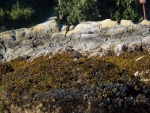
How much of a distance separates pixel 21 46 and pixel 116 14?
75.6ft

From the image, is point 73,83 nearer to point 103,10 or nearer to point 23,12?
point 103,10

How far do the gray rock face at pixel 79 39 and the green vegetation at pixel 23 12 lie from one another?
973 inches

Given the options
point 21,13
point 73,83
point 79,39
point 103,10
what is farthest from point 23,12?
point 73,83

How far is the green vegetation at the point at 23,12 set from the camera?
139 feet

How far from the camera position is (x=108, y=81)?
8.91 m

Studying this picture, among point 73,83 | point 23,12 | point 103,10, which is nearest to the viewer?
point 73,83

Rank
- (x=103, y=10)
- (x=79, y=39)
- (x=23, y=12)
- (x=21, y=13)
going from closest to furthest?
(x=79, y=39)
(x=103, y=10)
(x=21, y=13)
(x=23, y=12)

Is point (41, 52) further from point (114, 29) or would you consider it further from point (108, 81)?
point (108, 81)

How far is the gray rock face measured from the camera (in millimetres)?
12539

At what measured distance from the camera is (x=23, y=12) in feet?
141

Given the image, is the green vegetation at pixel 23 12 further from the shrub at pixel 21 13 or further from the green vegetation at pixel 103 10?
the green vegetation at pixel 103 10

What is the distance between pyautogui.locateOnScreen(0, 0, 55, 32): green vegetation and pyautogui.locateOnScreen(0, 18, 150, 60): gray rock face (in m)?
24.7

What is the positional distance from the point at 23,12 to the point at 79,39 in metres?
30.0

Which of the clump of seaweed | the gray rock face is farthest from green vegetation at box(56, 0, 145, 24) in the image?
the clump of seaweed
